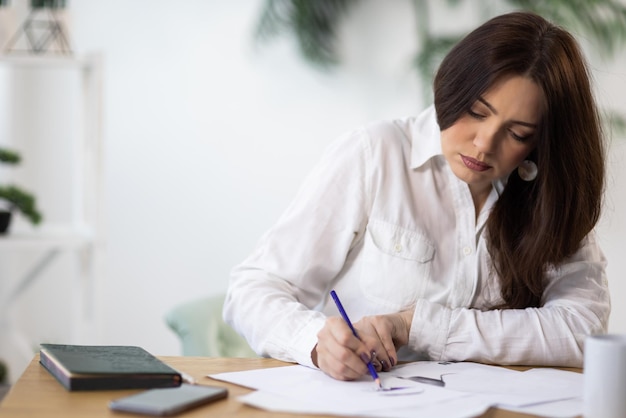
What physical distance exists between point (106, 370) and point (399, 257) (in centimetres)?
63

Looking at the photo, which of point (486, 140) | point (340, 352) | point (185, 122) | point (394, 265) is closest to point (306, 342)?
point (340, 352)

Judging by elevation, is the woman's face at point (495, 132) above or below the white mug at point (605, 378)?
above

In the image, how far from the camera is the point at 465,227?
1587 millimetres

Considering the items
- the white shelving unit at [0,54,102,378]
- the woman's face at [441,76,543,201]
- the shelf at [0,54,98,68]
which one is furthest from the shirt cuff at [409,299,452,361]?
the shelf at [0,54,98,68]

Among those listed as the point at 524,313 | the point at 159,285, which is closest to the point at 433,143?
the point at 524,313

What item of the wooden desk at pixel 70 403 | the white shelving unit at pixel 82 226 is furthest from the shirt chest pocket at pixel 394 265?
the white shelving unit at pixel 82 226

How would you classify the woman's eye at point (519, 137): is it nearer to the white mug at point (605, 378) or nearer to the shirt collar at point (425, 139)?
the shirt collar at point (425, 139)

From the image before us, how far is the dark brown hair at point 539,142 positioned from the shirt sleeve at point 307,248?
191 mm

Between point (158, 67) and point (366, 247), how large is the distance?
6.31 ft

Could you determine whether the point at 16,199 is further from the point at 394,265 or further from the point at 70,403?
the point at 70,403

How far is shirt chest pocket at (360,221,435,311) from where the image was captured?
153 cm

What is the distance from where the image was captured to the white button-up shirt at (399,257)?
55.7 inches

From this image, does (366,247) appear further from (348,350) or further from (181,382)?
(181,382)

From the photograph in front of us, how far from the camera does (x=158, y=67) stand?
3262 mm
